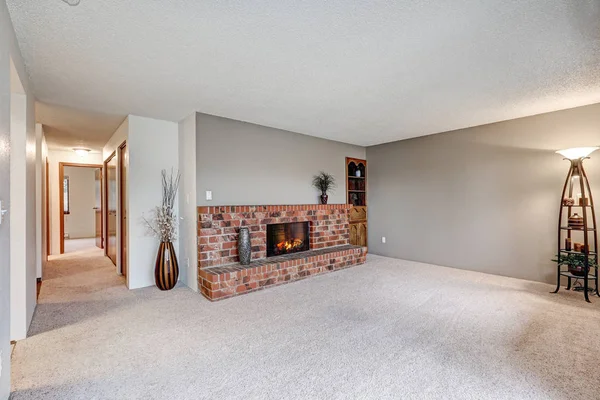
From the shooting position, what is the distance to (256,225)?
13.6ft

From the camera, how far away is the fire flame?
4512 millimetres

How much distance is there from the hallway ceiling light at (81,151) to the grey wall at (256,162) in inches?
164

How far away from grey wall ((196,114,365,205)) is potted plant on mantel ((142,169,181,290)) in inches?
23.0

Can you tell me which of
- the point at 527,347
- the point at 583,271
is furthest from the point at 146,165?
the point at 583,271

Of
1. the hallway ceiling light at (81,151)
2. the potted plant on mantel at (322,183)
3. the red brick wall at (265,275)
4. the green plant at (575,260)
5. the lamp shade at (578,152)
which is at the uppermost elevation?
the hallway ceiling light at (81,151)

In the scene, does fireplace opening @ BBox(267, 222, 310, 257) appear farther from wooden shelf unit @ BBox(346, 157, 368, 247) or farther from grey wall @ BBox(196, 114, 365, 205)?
wooden shelf unit @ BBox(346, 157, 368, 247)

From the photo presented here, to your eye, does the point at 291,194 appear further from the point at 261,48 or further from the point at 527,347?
the point at 527,347

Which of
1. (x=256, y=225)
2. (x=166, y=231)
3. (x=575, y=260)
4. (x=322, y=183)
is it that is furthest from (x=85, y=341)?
(x=575, y=260)

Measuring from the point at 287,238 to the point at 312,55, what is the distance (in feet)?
9.68

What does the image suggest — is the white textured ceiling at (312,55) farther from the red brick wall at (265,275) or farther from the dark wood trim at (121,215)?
the red brick wall at (265,275)

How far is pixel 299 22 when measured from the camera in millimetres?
1846

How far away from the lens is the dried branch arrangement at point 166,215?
3828 mm

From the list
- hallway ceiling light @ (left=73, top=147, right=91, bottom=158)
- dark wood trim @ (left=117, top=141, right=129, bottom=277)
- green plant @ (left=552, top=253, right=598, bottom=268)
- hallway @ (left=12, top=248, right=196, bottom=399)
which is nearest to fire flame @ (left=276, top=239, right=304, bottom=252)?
hallway @ (left=12, top=248, right=196, bottom=399)

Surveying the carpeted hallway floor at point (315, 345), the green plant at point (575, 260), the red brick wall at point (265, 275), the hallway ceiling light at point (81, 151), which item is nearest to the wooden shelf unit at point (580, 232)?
the green plant at point (575, 260)
